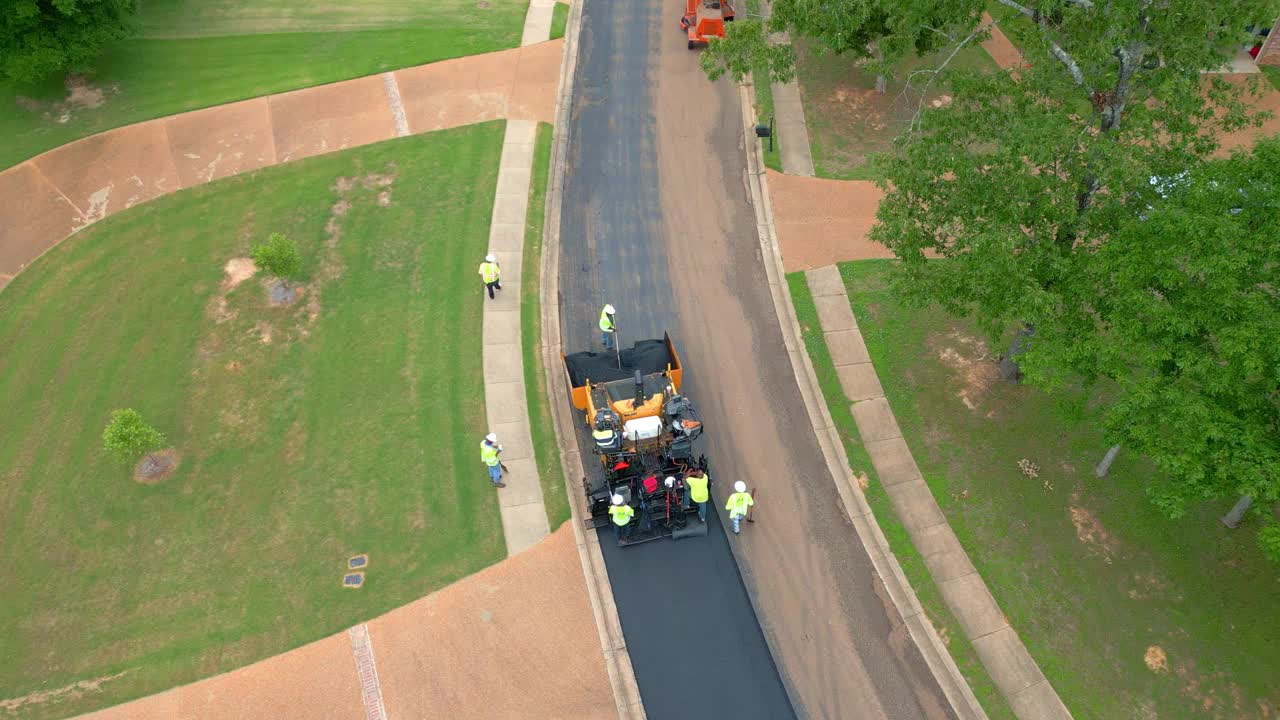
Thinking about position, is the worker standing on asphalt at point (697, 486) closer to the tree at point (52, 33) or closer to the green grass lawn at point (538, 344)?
the green grass lawn at point (538, 344)

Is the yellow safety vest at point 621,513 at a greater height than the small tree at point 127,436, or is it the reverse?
the yellow safety vest at point 621,513

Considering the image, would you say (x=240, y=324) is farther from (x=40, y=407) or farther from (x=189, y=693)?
(x=189, y=693)

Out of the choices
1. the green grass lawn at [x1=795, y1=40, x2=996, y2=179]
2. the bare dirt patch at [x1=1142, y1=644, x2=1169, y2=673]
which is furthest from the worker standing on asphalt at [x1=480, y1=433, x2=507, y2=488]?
the green grass lawn at [x1=795, y1=40, x2=996, y2=179]

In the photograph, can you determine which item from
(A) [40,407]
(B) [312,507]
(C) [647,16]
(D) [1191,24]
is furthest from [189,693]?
(C) [647,16]

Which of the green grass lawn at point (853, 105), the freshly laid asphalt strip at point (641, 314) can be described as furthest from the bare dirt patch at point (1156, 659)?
the green grass lawn at point (853, 105)

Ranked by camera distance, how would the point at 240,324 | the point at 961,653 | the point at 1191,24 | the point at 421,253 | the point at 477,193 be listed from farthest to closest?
the point at 477,193
the point at 421,253
the point at 240,324
the point at 961,653
the point at 1191,24

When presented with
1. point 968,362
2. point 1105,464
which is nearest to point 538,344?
point 968,362

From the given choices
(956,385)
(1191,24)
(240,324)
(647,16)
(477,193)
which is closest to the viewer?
(1191,24)
